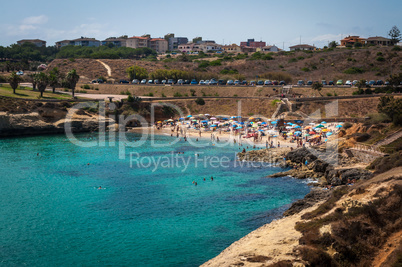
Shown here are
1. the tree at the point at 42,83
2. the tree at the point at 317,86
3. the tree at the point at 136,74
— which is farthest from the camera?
the tree at the point at 136,74

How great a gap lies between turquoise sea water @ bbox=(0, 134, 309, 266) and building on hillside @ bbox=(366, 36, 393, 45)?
112 meters

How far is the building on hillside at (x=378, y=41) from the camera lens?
148 metres

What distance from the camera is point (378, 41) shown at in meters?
151

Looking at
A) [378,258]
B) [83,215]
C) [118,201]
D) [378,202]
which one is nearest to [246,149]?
[118,201]

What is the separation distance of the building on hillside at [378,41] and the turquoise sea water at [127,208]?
11237cm

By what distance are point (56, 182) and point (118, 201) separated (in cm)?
1097

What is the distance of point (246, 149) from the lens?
63.3 m

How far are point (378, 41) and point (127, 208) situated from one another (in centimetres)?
13821

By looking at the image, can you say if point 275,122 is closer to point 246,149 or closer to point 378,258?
point 246,149

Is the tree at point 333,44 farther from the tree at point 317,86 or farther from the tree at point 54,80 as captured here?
the tree at point 54,80

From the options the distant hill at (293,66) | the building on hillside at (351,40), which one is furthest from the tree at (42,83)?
the building on hillside at (351,40)

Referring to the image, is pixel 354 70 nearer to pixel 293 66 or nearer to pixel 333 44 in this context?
pixel 293 66

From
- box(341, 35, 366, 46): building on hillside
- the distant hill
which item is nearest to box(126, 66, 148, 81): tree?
the distant hill

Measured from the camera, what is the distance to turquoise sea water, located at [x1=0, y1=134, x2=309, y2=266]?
30547 millimetres
